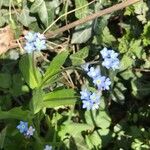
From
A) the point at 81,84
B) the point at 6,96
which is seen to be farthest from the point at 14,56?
the point at 81,84

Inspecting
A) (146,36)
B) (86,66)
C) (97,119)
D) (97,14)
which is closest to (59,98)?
(86,66)

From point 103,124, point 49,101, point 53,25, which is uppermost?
point 53,25

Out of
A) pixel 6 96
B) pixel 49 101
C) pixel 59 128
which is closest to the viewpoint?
pixel 49 101

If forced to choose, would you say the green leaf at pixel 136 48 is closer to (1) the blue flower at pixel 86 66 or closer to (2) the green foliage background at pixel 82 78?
(2) the green foliage background at pixel 82 78

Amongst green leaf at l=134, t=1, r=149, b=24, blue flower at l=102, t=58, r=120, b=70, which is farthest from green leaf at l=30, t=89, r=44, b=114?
green leaf at l=134, t=1, r=149, b=24

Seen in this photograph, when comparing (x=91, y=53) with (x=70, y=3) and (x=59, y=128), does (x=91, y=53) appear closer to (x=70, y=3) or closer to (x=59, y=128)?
(x=70, y=3)

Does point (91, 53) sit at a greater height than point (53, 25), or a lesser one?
lesser

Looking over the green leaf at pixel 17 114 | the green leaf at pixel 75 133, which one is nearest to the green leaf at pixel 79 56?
the green leaf at pixel 75 133

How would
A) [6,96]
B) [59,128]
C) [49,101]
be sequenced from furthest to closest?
[6,96] < [59,128] < [49,101]
